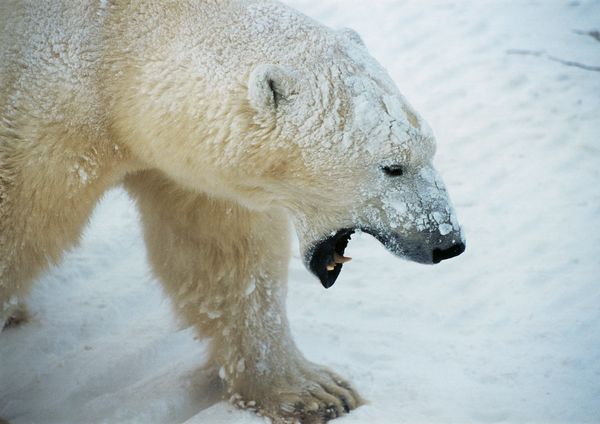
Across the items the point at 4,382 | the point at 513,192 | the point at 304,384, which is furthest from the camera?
the point at 513,192

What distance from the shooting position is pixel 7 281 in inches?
102

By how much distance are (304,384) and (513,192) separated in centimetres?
232

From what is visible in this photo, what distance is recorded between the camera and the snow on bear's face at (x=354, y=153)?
7.72 feet

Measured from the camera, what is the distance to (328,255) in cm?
265

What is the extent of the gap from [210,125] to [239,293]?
3.30ft

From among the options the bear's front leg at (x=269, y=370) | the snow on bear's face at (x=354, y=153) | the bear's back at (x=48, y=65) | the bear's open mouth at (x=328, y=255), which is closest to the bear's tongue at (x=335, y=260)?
the bear's open mouth at (x=328, y=255)

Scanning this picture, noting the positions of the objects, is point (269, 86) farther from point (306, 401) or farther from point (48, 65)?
point (306, 401)

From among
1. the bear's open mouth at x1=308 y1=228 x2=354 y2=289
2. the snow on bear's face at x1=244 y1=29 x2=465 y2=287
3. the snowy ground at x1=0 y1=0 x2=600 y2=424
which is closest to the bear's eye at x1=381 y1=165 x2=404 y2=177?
the snow on bear's face at x1=244 y1=29 x2=465 y2=287

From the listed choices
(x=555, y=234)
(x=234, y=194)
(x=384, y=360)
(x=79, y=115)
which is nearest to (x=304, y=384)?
(x=384, y=360)

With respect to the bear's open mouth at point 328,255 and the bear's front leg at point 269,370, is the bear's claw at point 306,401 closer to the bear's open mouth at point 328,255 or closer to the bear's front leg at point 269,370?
the bear's front leg at point 269,370

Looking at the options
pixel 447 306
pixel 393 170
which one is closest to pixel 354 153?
pixel 393 170

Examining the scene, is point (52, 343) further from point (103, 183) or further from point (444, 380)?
point (444, 380)

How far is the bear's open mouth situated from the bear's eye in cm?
25

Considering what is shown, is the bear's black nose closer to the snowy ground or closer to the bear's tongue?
the bear's tongue
